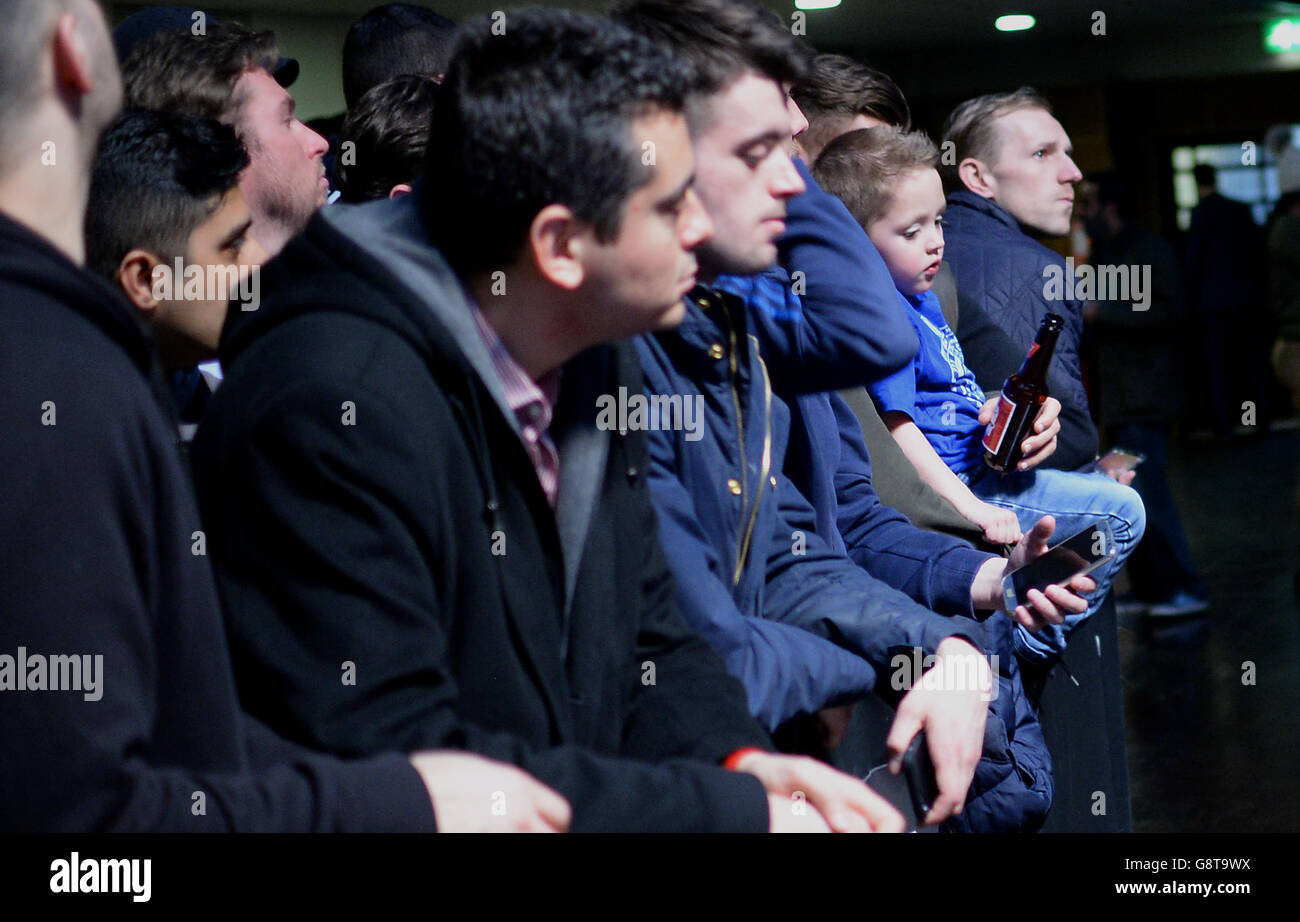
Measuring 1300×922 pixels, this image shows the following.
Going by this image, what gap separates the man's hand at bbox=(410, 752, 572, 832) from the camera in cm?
130

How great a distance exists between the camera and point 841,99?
340cm

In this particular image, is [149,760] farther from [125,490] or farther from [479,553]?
[479,553]

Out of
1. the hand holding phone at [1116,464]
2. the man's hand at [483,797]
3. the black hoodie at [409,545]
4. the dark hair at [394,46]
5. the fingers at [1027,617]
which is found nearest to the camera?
the man's hand at [483,797]

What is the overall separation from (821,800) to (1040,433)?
1815 mm

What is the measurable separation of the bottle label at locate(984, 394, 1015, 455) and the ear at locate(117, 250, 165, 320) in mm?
1663

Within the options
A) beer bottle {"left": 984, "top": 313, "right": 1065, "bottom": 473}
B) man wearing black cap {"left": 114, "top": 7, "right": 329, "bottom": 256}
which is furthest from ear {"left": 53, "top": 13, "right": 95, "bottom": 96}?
beer bottle {"left": 984, "top": 313, "right": 1065, "bottom": 473}

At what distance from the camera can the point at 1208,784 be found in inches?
192

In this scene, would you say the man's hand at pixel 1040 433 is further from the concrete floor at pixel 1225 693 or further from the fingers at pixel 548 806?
the fingers at pixel 548 806

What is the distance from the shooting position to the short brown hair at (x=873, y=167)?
3.04 metres

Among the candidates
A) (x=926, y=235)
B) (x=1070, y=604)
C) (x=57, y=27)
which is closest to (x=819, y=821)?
(x=57, y=27)

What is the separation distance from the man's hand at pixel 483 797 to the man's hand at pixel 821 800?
0.26 m

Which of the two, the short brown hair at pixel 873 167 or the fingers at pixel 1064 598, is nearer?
the fingers at pixel 1064 598

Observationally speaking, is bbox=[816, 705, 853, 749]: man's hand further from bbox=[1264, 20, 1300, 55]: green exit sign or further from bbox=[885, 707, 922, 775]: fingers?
bbox=[1264, 20, 1300, 55]: green exit sign
